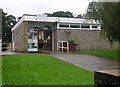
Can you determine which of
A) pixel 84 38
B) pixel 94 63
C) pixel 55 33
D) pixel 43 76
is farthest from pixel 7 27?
pixel 43 76

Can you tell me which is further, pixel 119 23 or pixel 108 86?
pixel 119 23

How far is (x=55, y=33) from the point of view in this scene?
2416 cm

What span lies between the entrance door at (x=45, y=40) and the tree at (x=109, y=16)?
1042 cm

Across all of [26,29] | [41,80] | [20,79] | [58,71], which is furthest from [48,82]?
[26,29]

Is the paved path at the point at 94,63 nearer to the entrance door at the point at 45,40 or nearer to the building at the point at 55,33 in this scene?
the building at the point at 55,33

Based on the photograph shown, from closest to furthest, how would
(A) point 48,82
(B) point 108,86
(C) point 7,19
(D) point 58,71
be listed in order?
(B) point 108,86 → (A) point 48,82 → (D) point 58,71 → (C) point 7,19

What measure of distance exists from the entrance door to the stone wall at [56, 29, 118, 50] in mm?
1622

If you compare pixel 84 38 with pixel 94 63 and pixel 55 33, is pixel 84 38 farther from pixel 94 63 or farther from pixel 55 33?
pixel 94 63

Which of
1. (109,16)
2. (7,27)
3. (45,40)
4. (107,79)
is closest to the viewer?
(107,79)

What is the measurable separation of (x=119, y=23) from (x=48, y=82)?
6013 millimetres

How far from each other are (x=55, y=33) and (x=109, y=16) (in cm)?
1186

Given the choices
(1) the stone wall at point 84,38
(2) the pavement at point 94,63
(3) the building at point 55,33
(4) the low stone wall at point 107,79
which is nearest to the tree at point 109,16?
(2) the pavement at point 94,63

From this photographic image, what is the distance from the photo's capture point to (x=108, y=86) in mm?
4516

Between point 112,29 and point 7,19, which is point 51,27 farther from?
point 7,19
